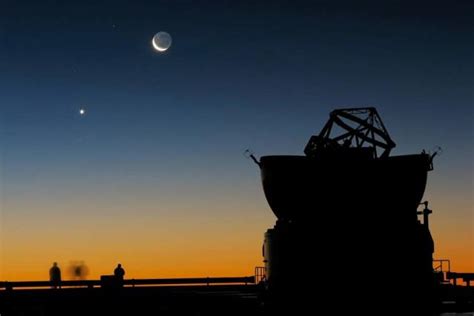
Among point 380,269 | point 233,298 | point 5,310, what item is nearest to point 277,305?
point 233,298

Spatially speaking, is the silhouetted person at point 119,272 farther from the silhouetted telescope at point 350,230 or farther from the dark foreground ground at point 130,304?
the silhouetted telescope at point 350,230

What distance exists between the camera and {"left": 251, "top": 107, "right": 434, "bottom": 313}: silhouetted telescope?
26.6 metres

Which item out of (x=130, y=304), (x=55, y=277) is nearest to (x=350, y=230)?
(x=130, y=304)

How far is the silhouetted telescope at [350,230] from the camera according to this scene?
1047 inches

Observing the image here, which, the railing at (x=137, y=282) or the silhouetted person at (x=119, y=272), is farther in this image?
the railing at (x=137, y=282)

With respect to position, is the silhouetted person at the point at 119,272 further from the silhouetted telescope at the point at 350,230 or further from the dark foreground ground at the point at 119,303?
the silhouetted telescope at the point at 350,230

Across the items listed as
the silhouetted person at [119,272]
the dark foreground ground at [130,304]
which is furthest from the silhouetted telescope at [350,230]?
the silhouetted person at [119,272]

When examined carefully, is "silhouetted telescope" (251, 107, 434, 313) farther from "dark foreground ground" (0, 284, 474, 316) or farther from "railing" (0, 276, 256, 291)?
"railing" (0, 276, 256, 291)

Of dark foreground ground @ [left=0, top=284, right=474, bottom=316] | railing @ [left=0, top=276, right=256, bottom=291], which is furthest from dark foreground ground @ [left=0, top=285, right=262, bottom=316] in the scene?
railing @ [left=0, top=276, right=256, bottom=291]

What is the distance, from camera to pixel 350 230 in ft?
87.2

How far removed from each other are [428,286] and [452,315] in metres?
2.02

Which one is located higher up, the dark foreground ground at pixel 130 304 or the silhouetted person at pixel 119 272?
the silhouetted person at pixel 119 272

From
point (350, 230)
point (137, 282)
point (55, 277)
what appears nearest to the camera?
point (350, 230)

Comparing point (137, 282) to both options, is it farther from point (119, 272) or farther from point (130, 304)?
point (130, 304)
